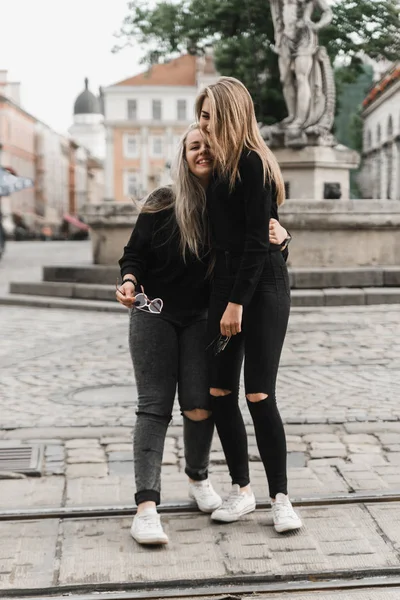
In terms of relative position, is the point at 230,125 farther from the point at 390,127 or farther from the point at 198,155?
the point at 390,127

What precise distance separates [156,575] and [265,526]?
0.71 meters

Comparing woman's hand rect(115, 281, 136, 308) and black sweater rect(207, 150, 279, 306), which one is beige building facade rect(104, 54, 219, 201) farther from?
black sweater rect(207, 150, 279, 306)

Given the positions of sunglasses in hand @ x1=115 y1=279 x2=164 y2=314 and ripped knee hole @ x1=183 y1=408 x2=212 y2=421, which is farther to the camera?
ripped knee hole @ x1=183 y1=408 x2=212 y2=421

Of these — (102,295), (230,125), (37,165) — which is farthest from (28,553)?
(37,165)

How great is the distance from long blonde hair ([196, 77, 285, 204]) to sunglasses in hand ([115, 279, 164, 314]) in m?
0.60

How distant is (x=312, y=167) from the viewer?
17.4m

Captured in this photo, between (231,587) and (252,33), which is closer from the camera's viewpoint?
(231,587)

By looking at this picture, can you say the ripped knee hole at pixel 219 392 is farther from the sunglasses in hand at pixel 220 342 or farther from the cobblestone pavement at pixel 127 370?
the cobblestone pavement at pixel 127 370

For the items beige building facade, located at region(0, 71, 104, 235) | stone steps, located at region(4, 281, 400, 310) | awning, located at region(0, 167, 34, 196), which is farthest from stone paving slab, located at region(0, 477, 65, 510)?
beige building facade, located at region(0, 71, 104, 235)

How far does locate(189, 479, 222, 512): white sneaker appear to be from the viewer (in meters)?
4.57

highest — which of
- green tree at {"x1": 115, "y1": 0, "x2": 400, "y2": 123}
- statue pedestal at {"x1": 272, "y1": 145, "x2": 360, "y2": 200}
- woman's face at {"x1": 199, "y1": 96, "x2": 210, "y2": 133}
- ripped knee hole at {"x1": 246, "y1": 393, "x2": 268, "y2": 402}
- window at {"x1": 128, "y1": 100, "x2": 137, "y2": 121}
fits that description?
window at {"x1": 128, "y1": 100, "x2": 137, "y2": 121}

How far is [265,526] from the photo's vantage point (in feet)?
14.4

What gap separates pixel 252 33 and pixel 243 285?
23587mm

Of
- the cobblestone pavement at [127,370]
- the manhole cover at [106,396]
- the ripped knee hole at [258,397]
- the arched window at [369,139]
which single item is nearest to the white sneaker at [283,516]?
the ripped knee hole at [258,397]
